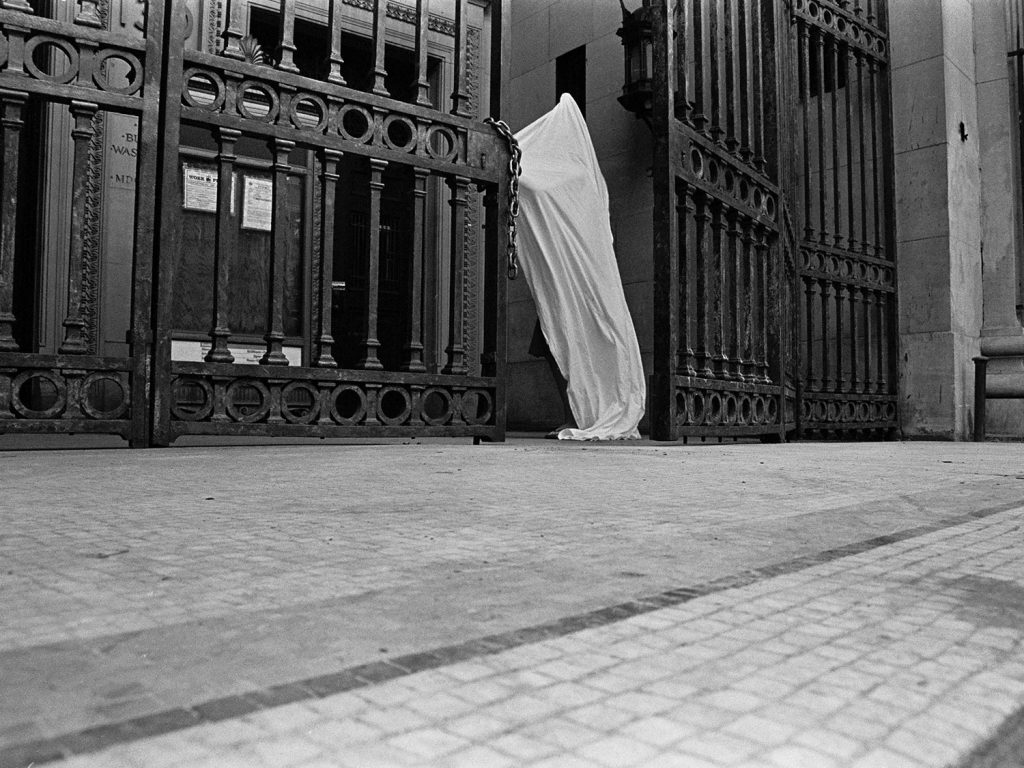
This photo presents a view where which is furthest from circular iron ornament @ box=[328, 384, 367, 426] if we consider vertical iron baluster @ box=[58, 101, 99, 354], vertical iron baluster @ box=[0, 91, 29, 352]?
vertical iron baluster @ box=[0, 91, 29, 352]

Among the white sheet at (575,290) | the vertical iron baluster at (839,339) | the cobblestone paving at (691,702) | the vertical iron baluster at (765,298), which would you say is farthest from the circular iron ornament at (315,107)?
the vertical iron baluster at (839,339)

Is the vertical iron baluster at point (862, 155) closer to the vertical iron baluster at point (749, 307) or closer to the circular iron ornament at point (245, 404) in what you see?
the vertical iron baluster at point (749, 307)

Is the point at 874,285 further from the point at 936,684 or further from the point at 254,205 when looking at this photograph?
the point at 936,684

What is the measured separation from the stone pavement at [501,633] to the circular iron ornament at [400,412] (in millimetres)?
2139

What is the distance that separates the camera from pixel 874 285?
23.6 ft

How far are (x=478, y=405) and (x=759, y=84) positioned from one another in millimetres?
3469

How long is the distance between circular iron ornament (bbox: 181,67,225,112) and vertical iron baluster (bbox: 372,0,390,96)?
30.6 inches

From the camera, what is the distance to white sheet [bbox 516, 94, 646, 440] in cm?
583

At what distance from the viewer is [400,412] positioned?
4098 millimetres

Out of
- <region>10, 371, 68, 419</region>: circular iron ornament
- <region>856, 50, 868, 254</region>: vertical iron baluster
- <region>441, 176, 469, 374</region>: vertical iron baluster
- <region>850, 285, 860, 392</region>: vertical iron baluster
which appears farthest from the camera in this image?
<region>856, 50, 868, 254</region>: vertical iron baluster

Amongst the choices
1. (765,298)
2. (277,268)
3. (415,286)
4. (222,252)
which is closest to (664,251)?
(765,298)

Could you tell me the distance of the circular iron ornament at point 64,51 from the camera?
3.23 metres

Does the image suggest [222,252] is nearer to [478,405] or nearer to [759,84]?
[478,405]

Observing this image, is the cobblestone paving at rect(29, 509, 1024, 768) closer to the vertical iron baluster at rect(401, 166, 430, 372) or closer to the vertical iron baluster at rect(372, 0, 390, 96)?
the vertical iron baluster at rect(401, 166, 430, 372)
